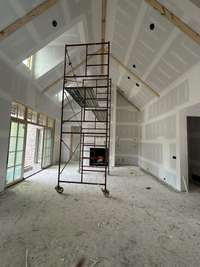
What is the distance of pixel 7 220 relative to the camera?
2482 millimetres

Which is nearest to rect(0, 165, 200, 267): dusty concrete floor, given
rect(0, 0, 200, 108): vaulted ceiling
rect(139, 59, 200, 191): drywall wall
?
rect(139, 59, 200, 191): drywall wall

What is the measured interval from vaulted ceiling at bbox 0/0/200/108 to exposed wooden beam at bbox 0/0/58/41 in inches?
2.6

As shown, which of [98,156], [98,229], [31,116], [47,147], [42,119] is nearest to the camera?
[98,229]

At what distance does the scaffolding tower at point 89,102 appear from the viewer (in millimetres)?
4152

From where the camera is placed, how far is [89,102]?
5719 millimetres

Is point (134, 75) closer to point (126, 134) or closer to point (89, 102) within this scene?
point (89, 102)

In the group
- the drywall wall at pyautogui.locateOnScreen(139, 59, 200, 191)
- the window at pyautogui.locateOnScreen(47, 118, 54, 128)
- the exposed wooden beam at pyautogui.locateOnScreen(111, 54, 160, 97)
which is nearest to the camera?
the drywall wall at pyautogui.locateOnScreen(139, 59, 200, 191)

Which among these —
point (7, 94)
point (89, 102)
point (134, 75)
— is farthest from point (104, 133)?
point (134, 75)

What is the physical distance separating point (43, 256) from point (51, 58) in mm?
5416

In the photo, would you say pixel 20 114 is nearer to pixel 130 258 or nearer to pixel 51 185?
pixel 51 185

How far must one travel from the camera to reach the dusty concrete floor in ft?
5.72

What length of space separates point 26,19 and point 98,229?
4.13m

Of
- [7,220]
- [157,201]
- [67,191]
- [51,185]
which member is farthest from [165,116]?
[7,220]

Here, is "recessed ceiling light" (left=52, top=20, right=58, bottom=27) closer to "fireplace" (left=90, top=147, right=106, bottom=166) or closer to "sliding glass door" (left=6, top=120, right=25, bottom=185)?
"sliding glass door" (left=6, top=120, right=25, bottom=185)
